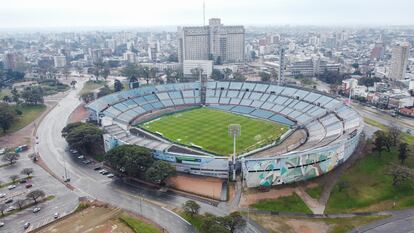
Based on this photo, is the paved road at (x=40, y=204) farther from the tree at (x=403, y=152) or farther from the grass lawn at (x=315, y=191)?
the tree at (x=403, y=152)

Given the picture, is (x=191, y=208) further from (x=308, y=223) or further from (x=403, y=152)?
(x=403, y=152)

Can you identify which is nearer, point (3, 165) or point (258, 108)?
point (3, 165)

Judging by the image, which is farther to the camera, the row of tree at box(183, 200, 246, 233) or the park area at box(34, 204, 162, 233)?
the park area at box(34, 204, 162, 233)

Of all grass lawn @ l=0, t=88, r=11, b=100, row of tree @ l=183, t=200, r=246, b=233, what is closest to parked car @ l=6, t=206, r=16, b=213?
row of tree @ l=183, t=200, r=246, b=233

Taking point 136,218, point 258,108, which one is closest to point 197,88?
point 258,108

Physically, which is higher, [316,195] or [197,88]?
[197,88]

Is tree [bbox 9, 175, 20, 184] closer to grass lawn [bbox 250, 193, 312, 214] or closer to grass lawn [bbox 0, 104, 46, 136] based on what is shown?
grass lawn [bbox 0, 104, 46, 136]

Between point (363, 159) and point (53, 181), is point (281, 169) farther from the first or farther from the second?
point (53, 181)
